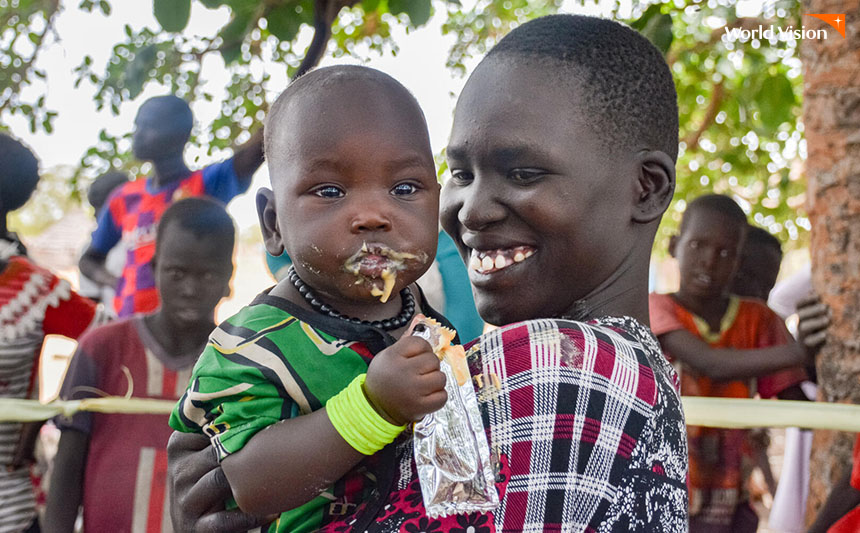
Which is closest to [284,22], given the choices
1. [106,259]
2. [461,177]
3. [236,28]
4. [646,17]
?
[236,28]

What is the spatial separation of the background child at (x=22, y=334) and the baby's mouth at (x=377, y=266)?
2503 millimetres

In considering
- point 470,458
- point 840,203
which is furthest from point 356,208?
point 840,203

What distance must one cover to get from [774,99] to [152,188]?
3.51 m

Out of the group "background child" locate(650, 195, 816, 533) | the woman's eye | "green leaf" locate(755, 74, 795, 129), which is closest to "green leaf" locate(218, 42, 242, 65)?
"background child" locate(650, 195, 816, 533)

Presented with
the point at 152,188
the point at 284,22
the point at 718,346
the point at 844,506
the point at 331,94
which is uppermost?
the point at 284,22

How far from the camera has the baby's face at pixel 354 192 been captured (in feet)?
4.59

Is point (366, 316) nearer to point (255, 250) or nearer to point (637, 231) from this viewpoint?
point (637, 231)

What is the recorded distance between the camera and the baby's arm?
3.79ft

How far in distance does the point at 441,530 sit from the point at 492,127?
648 mm

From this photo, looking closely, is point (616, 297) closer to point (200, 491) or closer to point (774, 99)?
point (200, 491)

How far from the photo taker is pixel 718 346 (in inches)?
170

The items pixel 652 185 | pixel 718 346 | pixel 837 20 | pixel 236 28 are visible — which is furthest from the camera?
pixel 718 346

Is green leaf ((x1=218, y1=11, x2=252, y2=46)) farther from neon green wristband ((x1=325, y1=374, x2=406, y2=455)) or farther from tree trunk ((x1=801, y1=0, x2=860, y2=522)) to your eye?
neon green wristband ((x1=325, y1=374, x2=406, y2=455))

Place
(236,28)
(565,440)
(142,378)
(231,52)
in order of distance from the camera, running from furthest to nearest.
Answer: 1. (231,52)
2. (236,28)
3. (142,378)
4. (565,440)
